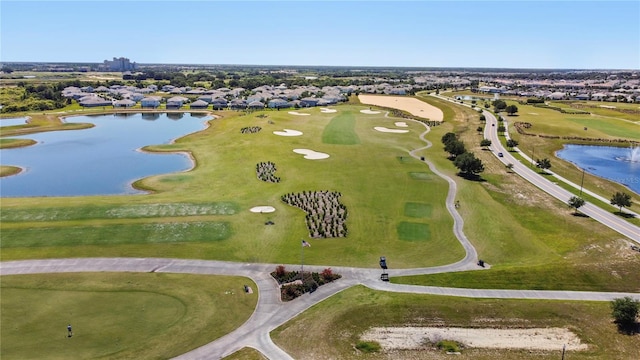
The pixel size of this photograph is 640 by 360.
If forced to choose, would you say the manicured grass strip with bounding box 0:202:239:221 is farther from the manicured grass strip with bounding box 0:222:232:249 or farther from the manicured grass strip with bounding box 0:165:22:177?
the manicured grass strip with bounding box 0:165:22:177

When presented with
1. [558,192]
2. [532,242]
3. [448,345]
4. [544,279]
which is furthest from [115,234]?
[558,192]

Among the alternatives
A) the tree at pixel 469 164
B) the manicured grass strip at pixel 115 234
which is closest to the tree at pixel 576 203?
the tree at pixel 469 164

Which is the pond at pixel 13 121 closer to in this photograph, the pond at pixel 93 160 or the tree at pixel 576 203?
the pond at pixel 93 160

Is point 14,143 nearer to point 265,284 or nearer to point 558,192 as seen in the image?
point 265,284

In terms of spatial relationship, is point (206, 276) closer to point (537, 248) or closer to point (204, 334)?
point (204, 334)

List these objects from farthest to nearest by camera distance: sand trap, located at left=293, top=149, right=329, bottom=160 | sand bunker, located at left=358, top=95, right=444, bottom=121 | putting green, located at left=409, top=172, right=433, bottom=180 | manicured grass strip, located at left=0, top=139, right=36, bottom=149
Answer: sand bunker, located at left=358, top=95, right=444, bottom=121 < manicured grass strip, located at left=0, top=139, right=36, bottom=149 < sand trap, located at left=293, top=149, right=329, bottom=160 < putting green, located at left=409, top=172, right=433, bottom=180

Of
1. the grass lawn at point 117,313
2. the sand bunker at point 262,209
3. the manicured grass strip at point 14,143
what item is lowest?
Result: the grass lawn at point 117,313

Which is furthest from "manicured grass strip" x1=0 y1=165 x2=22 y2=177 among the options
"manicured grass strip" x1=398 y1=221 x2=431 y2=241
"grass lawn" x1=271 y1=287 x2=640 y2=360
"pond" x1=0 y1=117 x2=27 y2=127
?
"grass lawn" x1=271 y1=287 x2=640 y2=360
